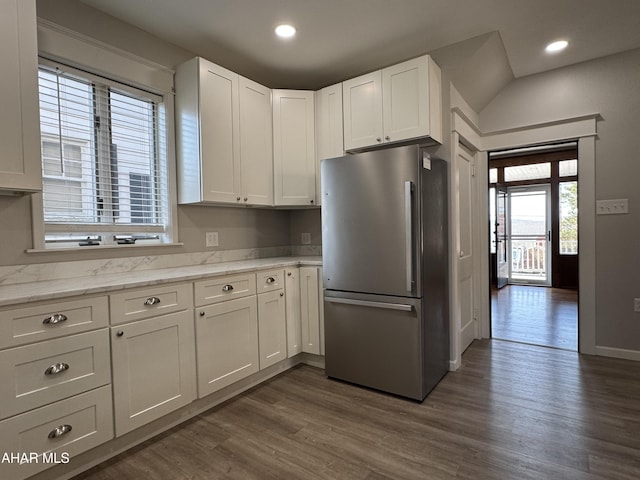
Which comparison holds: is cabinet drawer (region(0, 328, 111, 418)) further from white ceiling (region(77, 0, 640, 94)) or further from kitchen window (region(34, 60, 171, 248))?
white ceiling (region(77, 0, 640, 94))

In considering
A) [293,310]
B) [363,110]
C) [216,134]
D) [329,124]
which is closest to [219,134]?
[216,134]

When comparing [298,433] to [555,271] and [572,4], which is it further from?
[555,271]

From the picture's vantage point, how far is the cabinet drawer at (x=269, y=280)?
2.55 metres

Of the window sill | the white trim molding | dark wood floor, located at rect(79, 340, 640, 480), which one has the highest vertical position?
the white trim molding

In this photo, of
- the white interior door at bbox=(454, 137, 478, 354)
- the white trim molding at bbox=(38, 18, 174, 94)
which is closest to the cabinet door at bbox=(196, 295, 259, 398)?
the white trim molding at bbox=(38, 18, 174, 94)

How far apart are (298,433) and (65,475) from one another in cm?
113

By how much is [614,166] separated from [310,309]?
2.87 meters

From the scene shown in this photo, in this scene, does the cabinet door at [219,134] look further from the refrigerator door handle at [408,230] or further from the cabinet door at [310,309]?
the refrigerator door handle at [408,230]

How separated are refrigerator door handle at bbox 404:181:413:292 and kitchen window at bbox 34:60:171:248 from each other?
1725 mm

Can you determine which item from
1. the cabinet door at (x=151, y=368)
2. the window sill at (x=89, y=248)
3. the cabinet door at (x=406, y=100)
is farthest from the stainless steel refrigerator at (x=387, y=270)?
the window sill at (x=89, y=248)

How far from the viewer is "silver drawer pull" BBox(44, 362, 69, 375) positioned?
151cm

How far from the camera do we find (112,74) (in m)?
2.24

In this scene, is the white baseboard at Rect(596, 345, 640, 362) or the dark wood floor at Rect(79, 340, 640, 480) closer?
the dark wood floor at Rect(79, 340, 640, 480)

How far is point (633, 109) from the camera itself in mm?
2861
